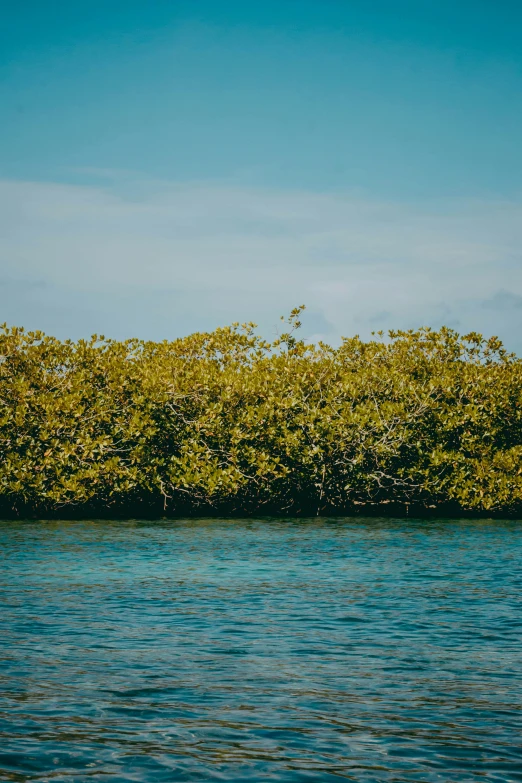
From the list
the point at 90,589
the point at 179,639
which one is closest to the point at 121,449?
the point at 90,589

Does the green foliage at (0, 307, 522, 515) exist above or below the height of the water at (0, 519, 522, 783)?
above

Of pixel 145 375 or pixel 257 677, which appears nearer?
pixel 257 677

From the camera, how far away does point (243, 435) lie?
85.5 feet

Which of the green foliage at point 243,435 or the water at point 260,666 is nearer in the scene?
the water at point 260,666

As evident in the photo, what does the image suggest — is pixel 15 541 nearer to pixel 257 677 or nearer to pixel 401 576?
pixel 401 576

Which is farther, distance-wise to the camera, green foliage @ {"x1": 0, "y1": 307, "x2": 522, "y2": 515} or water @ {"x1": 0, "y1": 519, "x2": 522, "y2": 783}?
green foliage @ {"x1": 0, "y1": 307, "x2": 522, "y2": 515}

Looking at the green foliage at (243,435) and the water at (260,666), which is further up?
the green foliage at (243,435)

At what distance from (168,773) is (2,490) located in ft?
64.6

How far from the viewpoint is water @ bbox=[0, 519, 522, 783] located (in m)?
7.25

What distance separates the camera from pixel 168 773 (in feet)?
22.7

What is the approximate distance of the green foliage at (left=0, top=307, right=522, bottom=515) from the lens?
25.8 meters

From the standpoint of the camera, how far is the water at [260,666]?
23.8 ft

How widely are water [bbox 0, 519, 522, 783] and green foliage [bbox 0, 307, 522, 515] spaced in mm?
6582

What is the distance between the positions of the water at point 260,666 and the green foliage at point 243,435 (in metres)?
6.58
